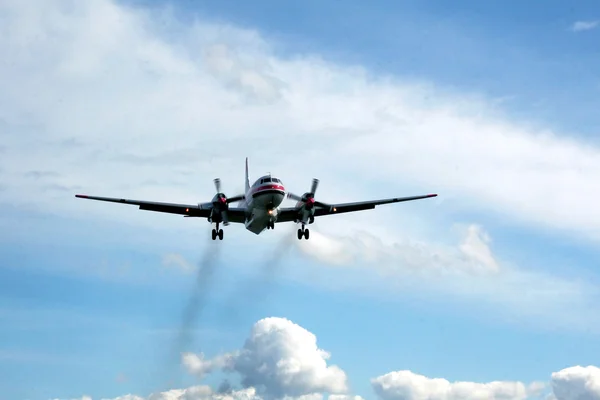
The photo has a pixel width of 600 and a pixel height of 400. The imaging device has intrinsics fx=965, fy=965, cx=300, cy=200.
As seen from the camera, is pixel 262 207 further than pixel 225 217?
No

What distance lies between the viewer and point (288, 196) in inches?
3521

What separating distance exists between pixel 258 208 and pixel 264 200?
1.61 metres

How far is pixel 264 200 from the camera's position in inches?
3381

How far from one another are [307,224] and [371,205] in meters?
7.44

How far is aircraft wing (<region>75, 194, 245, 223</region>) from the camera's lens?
295 feet

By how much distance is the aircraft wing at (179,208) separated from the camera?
89938 mm

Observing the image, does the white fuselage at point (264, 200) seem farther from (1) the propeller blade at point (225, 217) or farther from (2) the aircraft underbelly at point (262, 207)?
(1) the propeller blade at point (225, 217)

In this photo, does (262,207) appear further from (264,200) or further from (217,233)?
(217,233)

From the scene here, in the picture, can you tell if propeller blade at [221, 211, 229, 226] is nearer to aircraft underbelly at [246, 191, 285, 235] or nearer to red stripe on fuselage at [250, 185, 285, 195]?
aircraft underbelly at [246, 191, 285, 235]

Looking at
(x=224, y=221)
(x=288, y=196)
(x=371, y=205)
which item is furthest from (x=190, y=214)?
(x=371, y=205)

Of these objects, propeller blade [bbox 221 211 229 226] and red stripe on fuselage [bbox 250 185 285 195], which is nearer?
red stripe on fuselage [bbox 250 185 285 195]

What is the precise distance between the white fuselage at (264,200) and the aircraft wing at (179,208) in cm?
291

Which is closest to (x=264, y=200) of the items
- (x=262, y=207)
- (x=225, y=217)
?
(x=262, y=207)

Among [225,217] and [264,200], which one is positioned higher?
[225,217]
